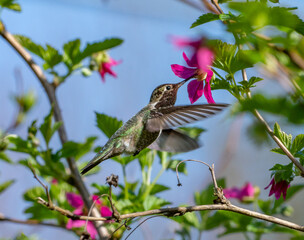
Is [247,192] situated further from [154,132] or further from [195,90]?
[195,90]

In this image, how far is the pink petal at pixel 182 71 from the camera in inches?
36.2

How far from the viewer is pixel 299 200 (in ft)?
13.2

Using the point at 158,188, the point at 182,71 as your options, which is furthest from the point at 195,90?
the point at 158,188

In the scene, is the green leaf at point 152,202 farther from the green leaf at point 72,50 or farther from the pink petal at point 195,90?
the green leaf at point 72,50

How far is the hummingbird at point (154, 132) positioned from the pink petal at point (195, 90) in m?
0.06

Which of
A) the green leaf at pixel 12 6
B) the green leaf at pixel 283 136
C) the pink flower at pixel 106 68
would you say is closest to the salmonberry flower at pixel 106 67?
the pink flower at pixel 106 68

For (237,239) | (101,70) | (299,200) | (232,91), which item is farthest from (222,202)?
(299,200)

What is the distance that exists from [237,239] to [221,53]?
3.20 meters

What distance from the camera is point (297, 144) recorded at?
2.75ft

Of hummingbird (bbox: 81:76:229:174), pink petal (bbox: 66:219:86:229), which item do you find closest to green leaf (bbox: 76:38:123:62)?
hummingbird (bbox: 81:76:229:174)

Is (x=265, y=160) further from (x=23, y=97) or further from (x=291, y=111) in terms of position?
(x=291, y=111)

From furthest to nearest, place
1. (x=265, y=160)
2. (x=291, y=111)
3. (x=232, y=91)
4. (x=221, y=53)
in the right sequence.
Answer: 1. (x=265, y=160)
2. (x=232, y=91)
3. (x=221, y=53)
4. (x=291, y=111)

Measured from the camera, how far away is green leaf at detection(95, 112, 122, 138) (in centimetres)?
111

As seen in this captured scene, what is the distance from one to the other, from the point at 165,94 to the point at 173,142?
132 mm
